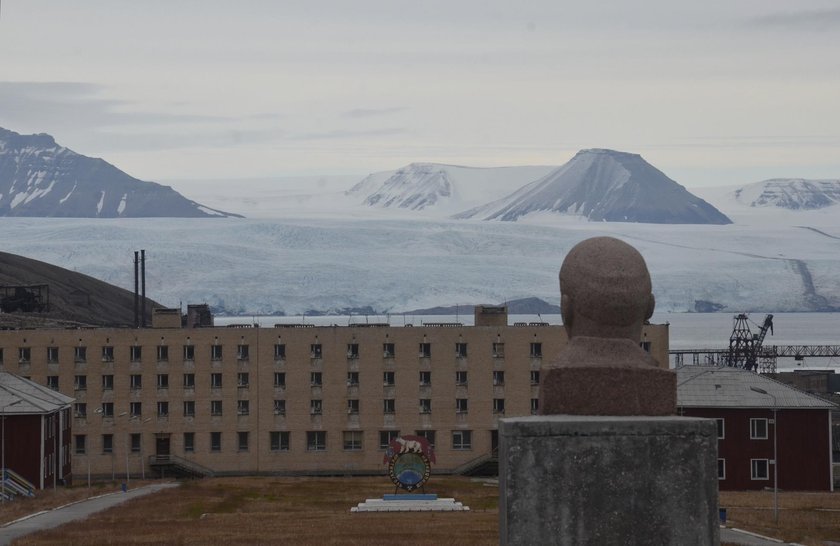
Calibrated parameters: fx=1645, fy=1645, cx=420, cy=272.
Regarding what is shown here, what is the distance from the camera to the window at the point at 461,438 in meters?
97.4

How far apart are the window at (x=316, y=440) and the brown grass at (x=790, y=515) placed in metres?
26.3

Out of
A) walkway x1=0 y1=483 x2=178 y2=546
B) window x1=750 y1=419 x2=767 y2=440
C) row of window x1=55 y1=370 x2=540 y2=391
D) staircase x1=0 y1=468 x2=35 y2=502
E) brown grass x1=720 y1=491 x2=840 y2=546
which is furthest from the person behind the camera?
row of window x1=55 y1=370 x2=540 y2=391

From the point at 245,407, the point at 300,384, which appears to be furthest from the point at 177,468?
the point at 300,384

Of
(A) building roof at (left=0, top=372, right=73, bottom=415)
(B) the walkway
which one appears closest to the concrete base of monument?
(B) the walkway

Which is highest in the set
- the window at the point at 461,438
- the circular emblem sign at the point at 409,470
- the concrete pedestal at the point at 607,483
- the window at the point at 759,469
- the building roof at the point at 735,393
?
the concrete pedestal at the point at 607,483

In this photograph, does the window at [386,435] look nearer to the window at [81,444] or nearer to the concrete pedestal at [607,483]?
the window at [81,444]

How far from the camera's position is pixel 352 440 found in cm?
9775

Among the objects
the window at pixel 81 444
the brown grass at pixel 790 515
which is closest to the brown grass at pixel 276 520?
the brown grass at pixel 790 515

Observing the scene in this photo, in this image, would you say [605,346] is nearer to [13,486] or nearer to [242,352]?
[13,486]

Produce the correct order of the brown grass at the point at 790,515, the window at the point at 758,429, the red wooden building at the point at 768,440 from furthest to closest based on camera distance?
the window at the point at 758,429
the red wooden building at the point at 768,440
the brown grass at the point at 790,515

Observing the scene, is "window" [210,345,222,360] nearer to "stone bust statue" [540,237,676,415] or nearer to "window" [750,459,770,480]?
"window" [750,459,770,480]

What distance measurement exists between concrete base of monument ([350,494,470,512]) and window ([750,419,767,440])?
2596cm

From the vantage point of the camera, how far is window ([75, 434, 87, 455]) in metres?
96.0

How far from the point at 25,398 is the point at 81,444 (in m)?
17.9
